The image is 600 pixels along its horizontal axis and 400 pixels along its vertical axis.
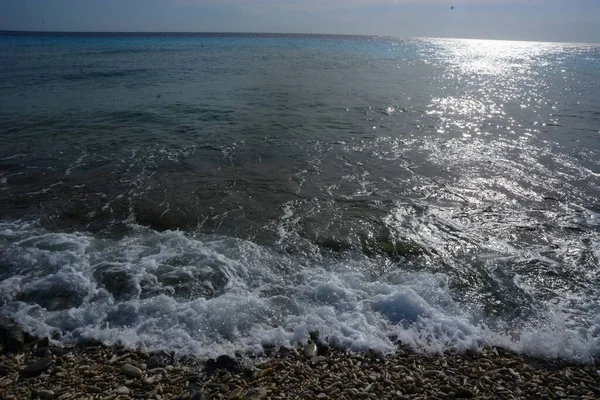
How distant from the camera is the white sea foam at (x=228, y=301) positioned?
6.96m

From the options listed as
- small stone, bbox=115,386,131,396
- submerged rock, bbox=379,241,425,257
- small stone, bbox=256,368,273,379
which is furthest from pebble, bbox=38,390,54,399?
submerged rock, bbox=379,241,425,257

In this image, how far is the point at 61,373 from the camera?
607 centimetres

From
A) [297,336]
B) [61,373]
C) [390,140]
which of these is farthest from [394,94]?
[61,373]

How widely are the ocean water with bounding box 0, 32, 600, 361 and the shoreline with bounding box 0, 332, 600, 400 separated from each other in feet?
1.03

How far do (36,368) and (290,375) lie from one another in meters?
4.24

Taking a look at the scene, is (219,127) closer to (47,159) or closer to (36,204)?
(47,159)

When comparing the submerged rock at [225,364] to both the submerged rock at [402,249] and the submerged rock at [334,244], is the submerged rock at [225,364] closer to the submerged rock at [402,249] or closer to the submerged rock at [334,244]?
the submerged rock at [334,244]

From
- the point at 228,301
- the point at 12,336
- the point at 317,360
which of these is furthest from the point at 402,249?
the point at 12,336

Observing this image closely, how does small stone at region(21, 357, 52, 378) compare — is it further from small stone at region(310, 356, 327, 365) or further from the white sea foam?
small stone at region(310, 356, 327, 365)

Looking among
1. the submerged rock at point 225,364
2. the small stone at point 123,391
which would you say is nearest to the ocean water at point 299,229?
the submerged rock at point 225,364

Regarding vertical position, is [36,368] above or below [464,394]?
below

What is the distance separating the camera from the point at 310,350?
6.70 metres

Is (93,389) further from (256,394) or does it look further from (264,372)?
(264,372)

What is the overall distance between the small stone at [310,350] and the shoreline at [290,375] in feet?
0.06
